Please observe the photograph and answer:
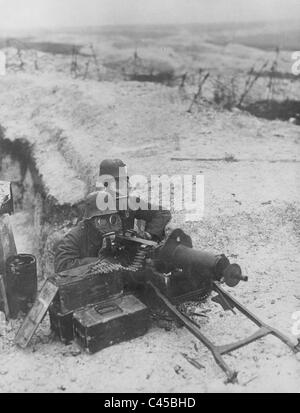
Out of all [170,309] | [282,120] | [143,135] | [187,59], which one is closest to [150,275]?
[170,309]

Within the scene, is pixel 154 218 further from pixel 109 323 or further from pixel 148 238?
pixel 109 323

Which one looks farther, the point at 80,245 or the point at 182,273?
the point at 80,245

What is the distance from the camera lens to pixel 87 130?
37.6 feet

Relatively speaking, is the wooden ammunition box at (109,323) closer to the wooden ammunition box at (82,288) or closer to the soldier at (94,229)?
the wooden ammunition box at (82,288)

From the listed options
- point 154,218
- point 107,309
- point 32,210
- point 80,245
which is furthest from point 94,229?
point 32,210

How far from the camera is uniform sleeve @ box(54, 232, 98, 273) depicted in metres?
5.67

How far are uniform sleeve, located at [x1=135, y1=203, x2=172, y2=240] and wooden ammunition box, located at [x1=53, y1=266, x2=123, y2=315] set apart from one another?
3.91 feet

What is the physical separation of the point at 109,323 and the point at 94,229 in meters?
1.48

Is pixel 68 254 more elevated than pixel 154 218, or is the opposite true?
pixel 154 218

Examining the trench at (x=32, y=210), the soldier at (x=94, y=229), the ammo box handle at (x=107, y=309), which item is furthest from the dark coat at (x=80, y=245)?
the trench at (x=32, y=210)

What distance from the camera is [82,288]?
16.1 feet

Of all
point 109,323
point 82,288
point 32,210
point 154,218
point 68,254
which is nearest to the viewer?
point 109,323

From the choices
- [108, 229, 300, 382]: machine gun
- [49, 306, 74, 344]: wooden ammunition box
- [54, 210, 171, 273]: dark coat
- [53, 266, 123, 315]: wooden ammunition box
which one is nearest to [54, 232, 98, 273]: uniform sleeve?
[54, 210, 171, 273]: dark coat

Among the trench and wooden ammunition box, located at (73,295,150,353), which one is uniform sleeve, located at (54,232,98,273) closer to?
wooden ammunition box, located at (73,295,150,353)
